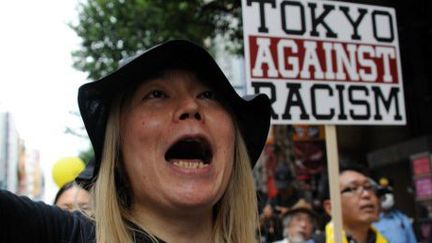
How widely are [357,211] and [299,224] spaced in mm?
2297

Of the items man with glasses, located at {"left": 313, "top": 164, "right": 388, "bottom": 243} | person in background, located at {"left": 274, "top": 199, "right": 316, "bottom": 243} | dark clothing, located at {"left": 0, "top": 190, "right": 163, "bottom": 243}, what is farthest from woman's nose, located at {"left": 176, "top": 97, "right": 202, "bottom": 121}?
person in background, located at {"left": 274, "top": 199, "right": 316, "bottom": 243}

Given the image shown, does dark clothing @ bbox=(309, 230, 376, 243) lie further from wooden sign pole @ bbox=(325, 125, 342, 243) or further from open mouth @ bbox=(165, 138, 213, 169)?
open mouth @ bbox=(165, 138, 213, 169)

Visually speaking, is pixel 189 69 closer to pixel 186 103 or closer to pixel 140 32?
pixel 186 103

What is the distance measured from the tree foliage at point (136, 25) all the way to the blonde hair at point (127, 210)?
8.70m

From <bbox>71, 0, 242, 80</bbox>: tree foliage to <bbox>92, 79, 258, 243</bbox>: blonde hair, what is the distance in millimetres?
8699

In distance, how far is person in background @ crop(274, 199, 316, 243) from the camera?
234 inches

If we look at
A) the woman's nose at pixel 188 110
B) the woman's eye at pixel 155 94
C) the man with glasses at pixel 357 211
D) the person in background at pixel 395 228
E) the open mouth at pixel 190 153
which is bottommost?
the person in background at pixel 395 228

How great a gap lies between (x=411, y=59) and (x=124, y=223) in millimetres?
13678

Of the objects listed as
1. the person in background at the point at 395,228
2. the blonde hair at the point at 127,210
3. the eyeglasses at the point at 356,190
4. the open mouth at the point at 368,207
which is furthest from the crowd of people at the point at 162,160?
the person in background at the point at 395,228

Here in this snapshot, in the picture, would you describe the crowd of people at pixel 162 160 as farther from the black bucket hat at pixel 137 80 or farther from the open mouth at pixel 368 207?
the open mouth at pixel 368 207

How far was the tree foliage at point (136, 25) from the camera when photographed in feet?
34.7

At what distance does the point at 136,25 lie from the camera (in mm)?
10727

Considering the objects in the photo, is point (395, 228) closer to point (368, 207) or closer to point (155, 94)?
point (368, 207)

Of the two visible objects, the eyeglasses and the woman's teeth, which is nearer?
the woman's teeth
